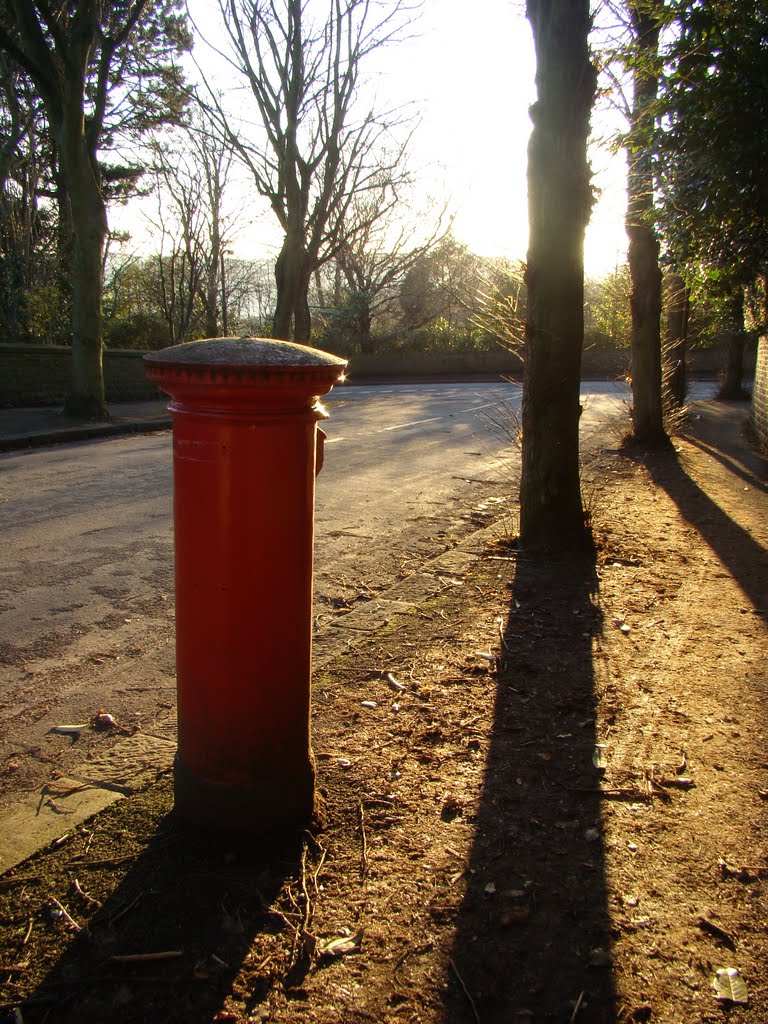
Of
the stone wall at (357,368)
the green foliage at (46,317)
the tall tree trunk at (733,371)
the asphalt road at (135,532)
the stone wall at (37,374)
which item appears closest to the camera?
the asphalt road at (135,532)

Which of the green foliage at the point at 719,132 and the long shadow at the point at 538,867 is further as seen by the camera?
the green foliage at the point at 719,132

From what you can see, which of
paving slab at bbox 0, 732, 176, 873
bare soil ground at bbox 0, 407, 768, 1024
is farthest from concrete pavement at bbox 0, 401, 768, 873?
bare soil ground at bbox 0, 407, 768, 1024

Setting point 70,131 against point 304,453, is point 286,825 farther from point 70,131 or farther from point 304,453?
point 70,131

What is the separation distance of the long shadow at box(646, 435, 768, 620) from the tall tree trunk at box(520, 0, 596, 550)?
148cm

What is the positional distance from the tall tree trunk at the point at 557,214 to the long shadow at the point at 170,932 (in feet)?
12.7

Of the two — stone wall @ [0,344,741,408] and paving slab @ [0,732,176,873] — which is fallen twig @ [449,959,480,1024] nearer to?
paving slab @ [0,732,176,873]

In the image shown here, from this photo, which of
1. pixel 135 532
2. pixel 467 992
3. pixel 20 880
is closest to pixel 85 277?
pixel 135 532

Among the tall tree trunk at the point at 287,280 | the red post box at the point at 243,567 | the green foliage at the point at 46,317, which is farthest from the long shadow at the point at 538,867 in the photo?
the green foliage at the point at 46,317

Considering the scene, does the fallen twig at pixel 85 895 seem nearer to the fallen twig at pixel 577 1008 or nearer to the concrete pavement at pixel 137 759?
the concrete pavement at pixel 137 759

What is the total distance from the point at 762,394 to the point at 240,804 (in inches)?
445

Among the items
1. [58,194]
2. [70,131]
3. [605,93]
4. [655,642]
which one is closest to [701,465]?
[605,93]

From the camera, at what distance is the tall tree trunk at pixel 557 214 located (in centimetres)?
544

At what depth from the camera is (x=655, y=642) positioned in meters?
4.29

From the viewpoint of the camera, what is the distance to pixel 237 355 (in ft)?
7.23
